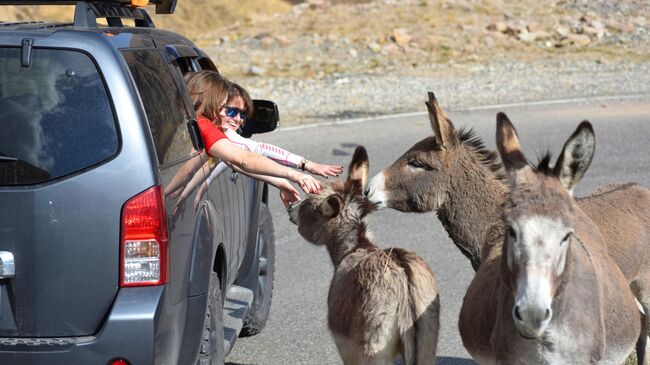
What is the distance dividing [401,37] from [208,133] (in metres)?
18.9

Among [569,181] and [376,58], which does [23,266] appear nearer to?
[569,181]

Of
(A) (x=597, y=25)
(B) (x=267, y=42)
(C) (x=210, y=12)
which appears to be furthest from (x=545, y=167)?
(C) (x=210, y=12)

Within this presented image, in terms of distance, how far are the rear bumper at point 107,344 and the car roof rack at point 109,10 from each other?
4.82 ft

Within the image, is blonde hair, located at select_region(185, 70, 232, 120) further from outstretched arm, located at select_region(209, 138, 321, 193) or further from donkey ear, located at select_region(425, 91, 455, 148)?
donkey ear, located at select_region(425, 91, 455, 148)

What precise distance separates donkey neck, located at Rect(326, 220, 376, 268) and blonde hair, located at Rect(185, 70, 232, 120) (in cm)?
109

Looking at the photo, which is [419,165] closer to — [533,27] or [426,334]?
[426,334]

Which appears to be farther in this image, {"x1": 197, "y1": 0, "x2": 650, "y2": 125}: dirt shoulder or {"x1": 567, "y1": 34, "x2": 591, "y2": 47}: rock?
{"x1": 567, "y1": 34, "x2": 591, "y2": 47}: rock

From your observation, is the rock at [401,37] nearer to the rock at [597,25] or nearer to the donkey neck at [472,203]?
the rock at [597,25]

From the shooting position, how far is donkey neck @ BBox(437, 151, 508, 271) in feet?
23.2

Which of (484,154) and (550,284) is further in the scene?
(484,154)

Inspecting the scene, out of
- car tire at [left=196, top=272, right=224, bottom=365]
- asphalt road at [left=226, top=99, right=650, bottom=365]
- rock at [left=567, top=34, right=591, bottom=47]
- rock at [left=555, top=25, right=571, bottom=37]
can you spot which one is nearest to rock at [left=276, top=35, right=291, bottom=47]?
rock at [left=555, top=25, right=571, bottom=37]

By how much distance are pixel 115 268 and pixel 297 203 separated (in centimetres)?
221

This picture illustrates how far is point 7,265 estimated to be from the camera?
4.74 metres

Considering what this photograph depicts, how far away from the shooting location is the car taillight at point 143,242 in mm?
4805
